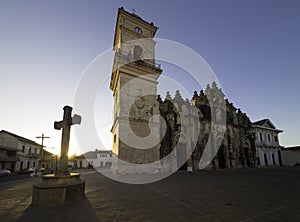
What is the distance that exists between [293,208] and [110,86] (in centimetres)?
2222

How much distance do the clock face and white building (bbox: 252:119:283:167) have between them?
28579 mm

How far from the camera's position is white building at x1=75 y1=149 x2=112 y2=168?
59.0m

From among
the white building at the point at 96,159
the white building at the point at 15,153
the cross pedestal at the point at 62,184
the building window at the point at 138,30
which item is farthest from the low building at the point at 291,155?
the white building at the point at 15,153

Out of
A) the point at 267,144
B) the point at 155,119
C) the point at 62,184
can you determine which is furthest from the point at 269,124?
the point at 62,184

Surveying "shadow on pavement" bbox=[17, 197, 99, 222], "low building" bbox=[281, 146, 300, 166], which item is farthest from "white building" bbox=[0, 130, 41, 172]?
"low building" bbox=[281, 146, 300, 166]

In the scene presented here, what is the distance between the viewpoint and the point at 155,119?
61.6ft

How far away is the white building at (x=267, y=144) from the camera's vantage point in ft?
111

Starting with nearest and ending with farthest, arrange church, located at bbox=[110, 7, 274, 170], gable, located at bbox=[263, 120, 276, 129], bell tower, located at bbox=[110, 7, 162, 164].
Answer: bell tower, located at bbox=[110, 7, 162, 164]
church, located at bbox=[110, 7, 274, 170]
gable, located at bbox=[263, 120, 276, 129]

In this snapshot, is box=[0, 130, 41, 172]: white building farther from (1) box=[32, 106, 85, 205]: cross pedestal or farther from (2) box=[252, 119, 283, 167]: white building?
(2) box=[252, 119, 283, 167]: white building

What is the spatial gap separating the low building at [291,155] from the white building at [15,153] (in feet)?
192

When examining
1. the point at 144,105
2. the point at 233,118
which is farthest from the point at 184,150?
the point at 233,118

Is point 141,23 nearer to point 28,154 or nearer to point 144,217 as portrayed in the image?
point 144,217

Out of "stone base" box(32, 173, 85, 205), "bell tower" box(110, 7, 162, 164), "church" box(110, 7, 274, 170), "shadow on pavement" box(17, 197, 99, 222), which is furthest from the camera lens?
"church" box(110, 7, 274, 170)

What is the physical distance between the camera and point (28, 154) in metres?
36.7
